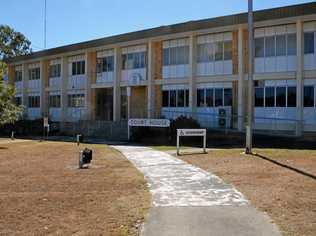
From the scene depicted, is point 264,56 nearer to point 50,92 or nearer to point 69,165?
point 69,165

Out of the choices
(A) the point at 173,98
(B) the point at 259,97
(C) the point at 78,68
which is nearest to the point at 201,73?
(A) the point at 173,98

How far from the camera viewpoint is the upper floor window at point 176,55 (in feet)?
109

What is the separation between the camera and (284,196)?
32.0 ft

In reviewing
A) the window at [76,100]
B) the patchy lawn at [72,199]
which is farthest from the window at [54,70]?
the patchy lawn at [72,199]

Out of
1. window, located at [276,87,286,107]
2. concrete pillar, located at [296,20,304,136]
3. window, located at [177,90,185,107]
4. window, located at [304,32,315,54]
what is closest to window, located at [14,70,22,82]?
window, located at [177,90,185,107]

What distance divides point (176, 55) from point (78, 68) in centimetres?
1179

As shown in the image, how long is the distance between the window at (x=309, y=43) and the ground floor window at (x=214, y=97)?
17.8ft

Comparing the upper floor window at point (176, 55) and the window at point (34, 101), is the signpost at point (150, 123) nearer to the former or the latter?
the upper floor window at point (176, 55)

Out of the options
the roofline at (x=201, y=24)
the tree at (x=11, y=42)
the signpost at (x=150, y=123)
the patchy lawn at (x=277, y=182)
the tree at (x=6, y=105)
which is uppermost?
the tree at (x=11, y=42)

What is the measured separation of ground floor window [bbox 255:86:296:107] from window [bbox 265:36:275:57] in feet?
6.53

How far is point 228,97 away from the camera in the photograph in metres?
30.9

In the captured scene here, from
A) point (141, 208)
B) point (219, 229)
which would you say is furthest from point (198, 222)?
point (141, 208)

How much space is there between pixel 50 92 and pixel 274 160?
33038 mm

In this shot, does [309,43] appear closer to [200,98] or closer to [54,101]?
[200,98]
